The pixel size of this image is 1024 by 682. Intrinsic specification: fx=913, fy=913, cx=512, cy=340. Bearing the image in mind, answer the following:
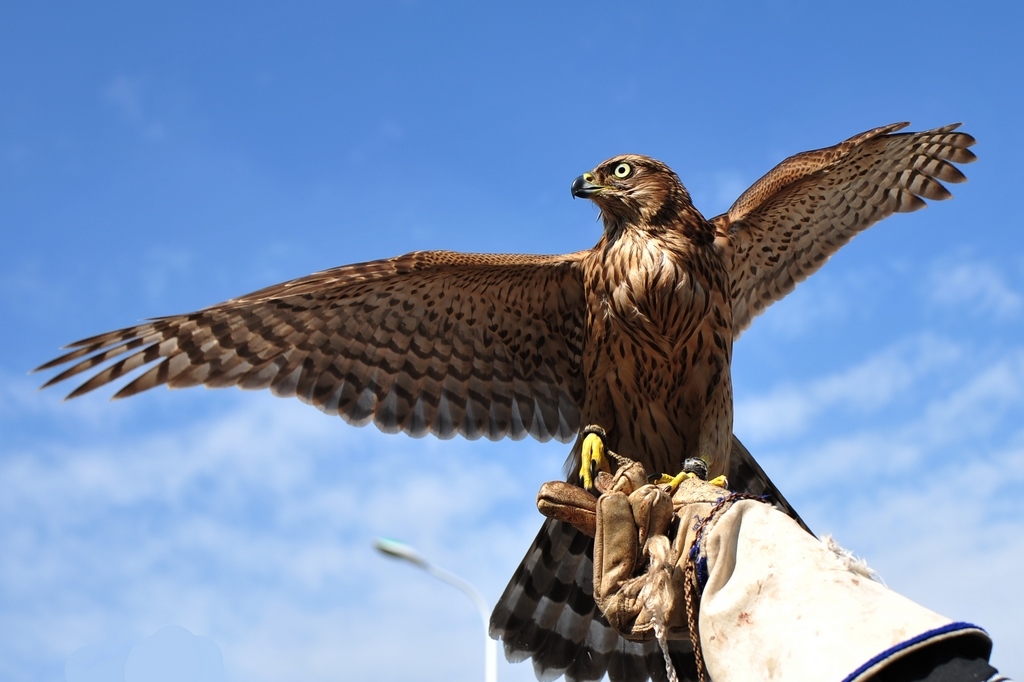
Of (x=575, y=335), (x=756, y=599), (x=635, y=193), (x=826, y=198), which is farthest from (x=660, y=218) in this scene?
(x=756, y=599)

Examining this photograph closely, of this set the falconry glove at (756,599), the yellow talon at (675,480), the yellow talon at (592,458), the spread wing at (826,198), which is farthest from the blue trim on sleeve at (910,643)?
the spread wing at (826,198)

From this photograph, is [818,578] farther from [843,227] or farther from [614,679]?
[843,227]

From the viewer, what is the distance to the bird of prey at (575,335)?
14.5ft

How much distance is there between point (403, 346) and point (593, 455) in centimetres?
146

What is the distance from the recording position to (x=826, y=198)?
5.54 meters

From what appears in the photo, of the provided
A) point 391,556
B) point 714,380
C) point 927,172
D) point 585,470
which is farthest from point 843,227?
point 391,556

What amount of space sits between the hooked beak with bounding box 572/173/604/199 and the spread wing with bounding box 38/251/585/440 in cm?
34

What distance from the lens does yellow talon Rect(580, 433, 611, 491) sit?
4223 mm

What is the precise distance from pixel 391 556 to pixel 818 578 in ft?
28.6

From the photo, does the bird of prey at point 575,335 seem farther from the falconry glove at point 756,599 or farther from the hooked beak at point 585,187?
the falconry glove at point 756,599

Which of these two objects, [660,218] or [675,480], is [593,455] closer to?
[675,480]

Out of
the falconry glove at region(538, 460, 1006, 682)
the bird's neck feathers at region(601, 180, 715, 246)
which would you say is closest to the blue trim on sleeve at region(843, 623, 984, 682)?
the falconry glove at region(538, 460, 1006, 682)

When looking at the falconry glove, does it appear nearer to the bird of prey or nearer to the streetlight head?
the bird of prey

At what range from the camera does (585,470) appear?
4227mm
